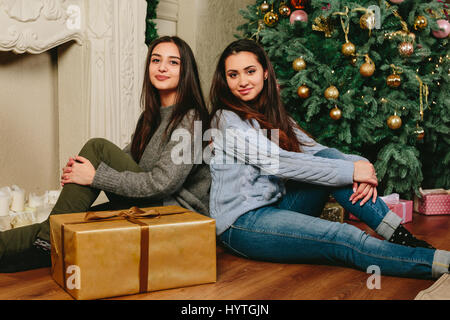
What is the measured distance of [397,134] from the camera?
2.84m

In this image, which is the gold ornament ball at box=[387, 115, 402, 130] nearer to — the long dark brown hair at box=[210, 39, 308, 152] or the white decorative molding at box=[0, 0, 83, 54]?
the long dark brown hair at box=[210, 39, 308, 152]

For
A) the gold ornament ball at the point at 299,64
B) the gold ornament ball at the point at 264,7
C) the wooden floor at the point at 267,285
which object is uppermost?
the gold ornament ball at the point at 264,7

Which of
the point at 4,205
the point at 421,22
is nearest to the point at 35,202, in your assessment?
the point at 4,205

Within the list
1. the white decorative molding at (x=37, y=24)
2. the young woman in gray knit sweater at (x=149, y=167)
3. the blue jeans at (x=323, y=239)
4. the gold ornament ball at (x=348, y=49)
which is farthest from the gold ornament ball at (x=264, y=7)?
the blue jeans at (x=323, y=239)

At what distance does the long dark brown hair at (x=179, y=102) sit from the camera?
1.94m

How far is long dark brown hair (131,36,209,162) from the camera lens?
6.38 feet

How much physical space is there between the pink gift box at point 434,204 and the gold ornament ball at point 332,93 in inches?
40.3

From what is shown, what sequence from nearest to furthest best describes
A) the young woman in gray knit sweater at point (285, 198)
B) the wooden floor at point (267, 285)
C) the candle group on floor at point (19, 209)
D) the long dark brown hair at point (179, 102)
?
the wooden floor at point (267, 285)
the young woman in gray knit sweater at point (285, 198)
the long dark brown hair at point (179, 102)
the candle group on floor at point (19, 209)

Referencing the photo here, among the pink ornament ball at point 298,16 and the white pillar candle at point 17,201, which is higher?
the pink ornament ball at point 298,16

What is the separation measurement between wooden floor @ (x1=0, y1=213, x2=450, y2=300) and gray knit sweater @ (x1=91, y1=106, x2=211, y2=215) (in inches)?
12.8

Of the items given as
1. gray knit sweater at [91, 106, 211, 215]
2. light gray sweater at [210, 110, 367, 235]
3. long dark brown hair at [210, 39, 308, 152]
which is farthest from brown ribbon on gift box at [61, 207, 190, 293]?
long dark brown hair at [210, 39, 308, 152]

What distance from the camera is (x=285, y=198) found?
1959mm

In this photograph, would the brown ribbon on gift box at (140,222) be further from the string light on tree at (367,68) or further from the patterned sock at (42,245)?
the string light on tree at (367,68)
